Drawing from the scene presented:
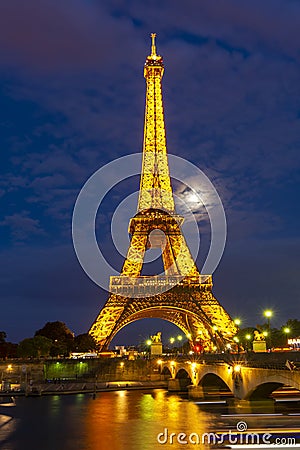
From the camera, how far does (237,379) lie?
42.8 meters

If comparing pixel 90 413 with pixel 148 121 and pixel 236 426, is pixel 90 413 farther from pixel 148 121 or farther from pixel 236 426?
pixel 148 121

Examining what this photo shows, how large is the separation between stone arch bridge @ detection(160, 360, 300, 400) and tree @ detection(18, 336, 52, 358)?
3582cm

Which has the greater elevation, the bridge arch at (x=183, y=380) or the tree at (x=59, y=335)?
the tree at (x=59, y=335)

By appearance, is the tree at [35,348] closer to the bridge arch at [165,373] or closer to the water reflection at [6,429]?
the bridge arch at [165,373]

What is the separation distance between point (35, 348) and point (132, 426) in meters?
62.9

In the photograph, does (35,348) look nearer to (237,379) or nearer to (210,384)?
(210,384)

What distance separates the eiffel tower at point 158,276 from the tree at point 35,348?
16.1m

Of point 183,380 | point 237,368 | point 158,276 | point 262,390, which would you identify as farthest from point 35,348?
point 262,390

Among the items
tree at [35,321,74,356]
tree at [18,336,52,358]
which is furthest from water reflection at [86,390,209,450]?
tree at [35,321,74,356]

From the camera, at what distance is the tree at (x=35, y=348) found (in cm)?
9994

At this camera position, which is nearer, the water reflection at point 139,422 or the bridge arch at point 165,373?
the water reflection at point 139,422

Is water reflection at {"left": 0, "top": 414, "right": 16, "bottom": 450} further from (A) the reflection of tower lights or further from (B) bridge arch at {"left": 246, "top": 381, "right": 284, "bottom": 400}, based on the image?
(A) the reflection of tower lights

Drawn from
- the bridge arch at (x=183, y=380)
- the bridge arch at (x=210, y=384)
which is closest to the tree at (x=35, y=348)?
the bridge arch at (x=183, y=380)

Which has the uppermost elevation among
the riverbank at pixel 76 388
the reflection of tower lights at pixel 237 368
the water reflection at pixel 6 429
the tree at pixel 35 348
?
the tree at pixel 35 348
